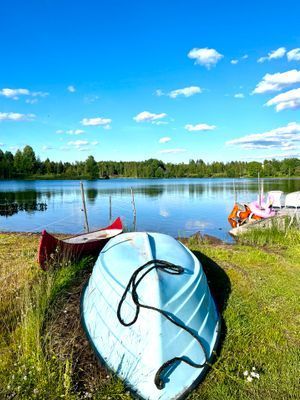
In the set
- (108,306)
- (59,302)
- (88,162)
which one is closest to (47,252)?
(59,302)

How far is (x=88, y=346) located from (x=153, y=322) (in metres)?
1.02

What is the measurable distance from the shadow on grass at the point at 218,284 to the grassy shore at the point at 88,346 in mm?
20

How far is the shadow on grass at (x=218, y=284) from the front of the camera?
4.86 meters

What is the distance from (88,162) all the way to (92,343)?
361 feet

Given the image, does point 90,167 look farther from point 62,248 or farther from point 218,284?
point 218,284

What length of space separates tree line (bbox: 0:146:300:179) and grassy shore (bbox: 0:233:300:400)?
284 ft

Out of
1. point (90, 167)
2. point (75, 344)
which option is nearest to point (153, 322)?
point (75, 344)

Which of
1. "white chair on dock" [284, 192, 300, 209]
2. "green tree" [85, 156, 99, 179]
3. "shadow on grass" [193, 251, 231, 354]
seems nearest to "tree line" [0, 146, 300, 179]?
"green tree" [85, 156, 99, 179]

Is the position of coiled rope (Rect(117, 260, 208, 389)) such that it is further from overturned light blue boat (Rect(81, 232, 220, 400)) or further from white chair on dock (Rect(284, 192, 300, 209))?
white chair on dock (Rect(284, 192, 300, 209))

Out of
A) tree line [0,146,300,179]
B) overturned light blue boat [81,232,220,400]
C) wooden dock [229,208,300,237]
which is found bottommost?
wooden dock [229,208,300,237]

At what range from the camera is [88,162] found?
11044 centimetres

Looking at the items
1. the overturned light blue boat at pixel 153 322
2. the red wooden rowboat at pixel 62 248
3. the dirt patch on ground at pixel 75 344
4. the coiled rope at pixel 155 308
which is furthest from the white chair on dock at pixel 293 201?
the dirt patch on ground at pixel 75 344

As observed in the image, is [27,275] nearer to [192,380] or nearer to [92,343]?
[92,343]

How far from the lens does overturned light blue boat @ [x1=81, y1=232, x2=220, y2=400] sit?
10.1ft
